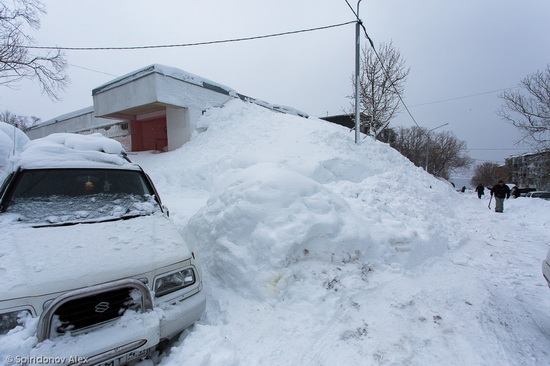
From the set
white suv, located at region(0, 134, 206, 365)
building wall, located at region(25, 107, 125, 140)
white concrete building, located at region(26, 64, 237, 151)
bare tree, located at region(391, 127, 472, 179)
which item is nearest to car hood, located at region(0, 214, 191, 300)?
white suv, located at region(0, 134, 206, 365)

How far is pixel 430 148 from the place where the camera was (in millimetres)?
46875

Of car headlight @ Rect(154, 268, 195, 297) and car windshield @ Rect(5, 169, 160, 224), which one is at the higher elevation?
car windshield @ Rect(5, 169, 160, 224)

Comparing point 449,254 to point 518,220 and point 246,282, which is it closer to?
point 246,282

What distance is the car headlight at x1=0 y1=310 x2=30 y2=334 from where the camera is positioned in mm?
1728

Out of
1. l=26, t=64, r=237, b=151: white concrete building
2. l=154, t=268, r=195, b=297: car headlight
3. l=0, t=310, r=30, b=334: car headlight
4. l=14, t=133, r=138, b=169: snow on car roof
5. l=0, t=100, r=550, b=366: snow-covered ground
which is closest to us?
l=0, t=310, r=30, b=334: car headlight

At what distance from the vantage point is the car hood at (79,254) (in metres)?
1.88

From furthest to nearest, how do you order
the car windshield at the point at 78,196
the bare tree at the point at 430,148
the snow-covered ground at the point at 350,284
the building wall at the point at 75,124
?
1. the bare tree at the point at 430,148
2. the building wall at the point at 75,124
3. the car windshield at the point at 78,196
4. the snow-covered ground at the point at 350,284

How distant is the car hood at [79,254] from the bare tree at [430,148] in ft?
144

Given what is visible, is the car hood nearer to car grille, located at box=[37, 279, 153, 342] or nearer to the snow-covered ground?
car grille, located at box=[37, 279, 153, 342]

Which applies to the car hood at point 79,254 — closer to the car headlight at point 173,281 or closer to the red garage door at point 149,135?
the car headlight at point 173,281

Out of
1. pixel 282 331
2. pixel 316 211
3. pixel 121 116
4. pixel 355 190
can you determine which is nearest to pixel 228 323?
pixel 282 331

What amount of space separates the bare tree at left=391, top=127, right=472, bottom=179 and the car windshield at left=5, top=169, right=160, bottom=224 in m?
43.2

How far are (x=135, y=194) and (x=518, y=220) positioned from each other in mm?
12890

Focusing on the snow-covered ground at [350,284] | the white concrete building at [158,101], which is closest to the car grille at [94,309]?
the snow-covered ground at [350,284]
